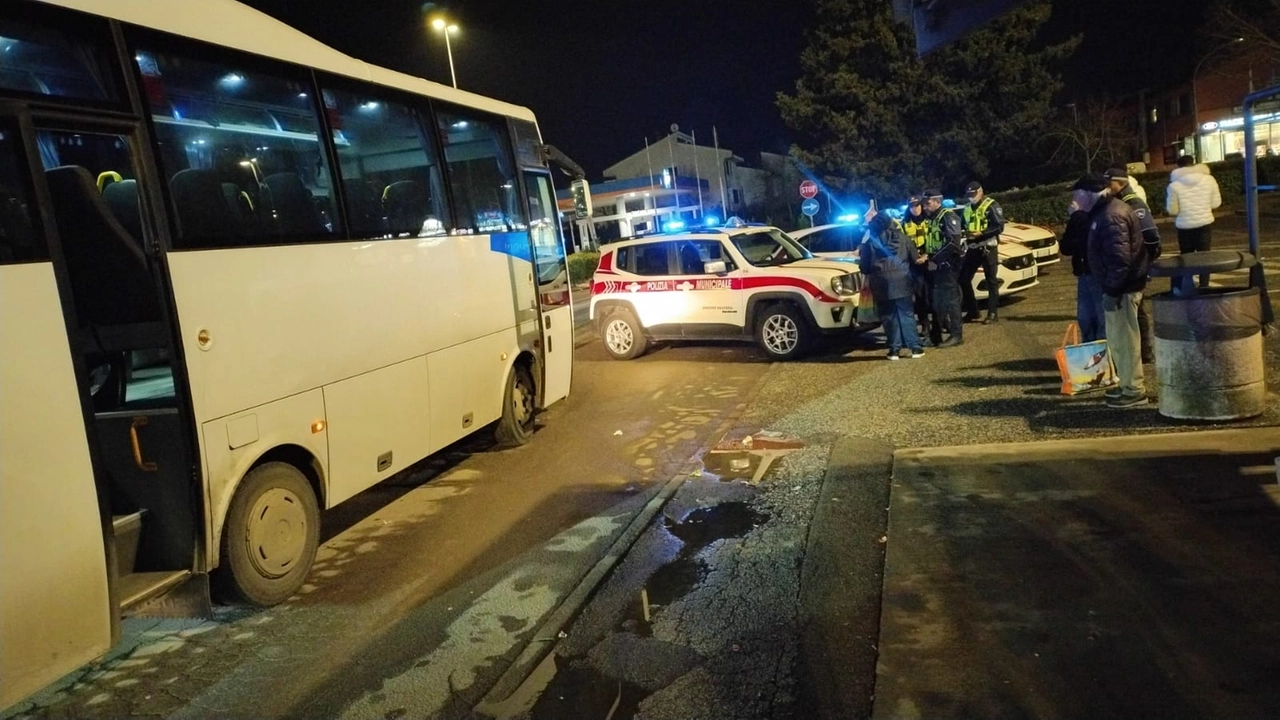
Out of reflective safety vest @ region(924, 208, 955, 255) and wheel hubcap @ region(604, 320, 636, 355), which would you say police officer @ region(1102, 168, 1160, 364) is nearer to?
reflective safety vest @ region(924, 208, 955, 255)

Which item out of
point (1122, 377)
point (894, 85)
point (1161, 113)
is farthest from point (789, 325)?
point (1161, 113)

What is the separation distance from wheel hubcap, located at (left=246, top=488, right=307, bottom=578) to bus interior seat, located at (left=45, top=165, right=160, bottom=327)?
1.24 metres

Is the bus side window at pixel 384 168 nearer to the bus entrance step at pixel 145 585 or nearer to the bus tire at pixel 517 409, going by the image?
the bus tire at pixel 517 409

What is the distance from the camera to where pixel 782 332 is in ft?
39.8

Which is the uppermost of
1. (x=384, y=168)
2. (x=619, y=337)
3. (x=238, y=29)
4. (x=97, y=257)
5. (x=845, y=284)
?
(x=238, y=29)

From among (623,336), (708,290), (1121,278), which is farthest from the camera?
(623,336)

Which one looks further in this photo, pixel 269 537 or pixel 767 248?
pixel 767 248

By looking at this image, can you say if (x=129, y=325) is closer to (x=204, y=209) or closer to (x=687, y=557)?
(x=204, y=209)

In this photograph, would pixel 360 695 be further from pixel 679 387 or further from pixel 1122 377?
pixel 679 387

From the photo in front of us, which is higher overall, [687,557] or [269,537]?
[269,537]

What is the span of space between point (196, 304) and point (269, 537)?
147 centimetres

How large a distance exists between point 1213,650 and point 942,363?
6.86 m

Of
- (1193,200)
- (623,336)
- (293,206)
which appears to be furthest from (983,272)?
(293,206)

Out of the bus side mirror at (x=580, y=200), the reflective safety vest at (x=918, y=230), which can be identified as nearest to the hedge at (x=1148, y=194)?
the reflective safety vest at (x=918, y=230)
